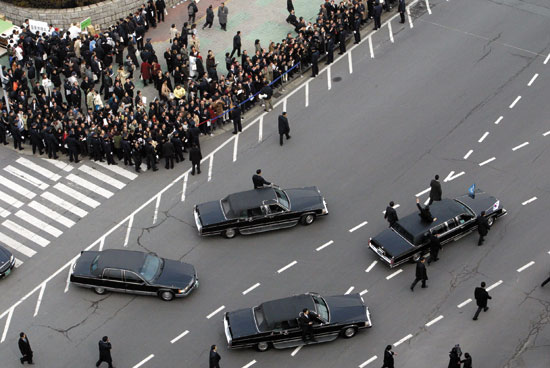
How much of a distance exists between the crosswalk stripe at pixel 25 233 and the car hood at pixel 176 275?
6.15 meters

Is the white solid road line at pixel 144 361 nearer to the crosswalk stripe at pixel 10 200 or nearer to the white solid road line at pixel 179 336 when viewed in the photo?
the white solid road line at pixel 179 336

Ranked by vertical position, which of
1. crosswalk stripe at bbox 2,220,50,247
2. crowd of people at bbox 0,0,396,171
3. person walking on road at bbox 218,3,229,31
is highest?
person walking on road at bbox 218,3,229,31

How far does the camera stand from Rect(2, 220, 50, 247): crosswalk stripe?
3969 centimetres

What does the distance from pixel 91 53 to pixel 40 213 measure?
36.3ft

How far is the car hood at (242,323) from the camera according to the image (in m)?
33.8

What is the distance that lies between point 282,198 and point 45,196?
11.0 metres

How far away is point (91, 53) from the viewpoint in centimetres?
4878

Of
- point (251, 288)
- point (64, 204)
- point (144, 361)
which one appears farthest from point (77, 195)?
point (144, 361)

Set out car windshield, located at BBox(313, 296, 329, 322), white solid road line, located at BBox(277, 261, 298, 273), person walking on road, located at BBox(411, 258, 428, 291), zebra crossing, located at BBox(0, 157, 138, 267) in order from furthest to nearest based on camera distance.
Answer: zebra crossing, located at BBox(0, 157, 138, 267), white solid road line, located at BBox(277, 261, 298, 273), person walking on road, located at BBox(411, 258, 428, 291), car windshield, located at BBox(313, 296, 329, 322)

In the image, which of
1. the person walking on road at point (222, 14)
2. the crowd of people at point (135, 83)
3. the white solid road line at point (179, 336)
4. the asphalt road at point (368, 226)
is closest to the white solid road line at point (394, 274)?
the asphalt road at point (368, 226)

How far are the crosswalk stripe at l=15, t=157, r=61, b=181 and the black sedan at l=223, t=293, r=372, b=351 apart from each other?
13.1 meters

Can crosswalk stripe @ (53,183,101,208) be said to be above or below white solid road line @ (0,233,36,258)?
above

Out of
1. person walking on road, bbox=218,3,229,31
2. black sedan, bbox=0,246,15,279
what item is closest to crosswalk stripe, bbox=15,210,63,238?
black sedan, bbox=0,246,15,279

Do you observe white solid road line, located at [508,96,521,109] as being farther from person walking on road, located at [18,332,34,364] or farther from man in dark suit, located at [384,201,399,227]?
person walking on road, located at [18,332,34,364]
